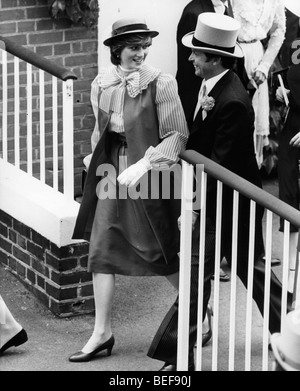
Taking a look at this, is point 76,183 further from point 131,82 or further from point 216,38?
point 216,38

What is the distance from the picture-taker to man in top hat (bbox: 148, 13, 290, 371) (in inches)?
268

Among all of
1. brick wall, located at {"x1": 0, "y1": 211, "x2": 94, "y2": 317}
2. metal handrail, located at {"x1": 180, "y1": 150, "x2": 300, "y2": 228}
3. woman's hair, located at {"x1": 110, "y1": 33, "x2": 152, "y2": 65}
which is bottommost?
brick wall, located at {"x1": 0, "y1": 211, "x2": 94, "y2": 317}

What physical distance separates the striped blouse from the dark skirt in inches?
7.0

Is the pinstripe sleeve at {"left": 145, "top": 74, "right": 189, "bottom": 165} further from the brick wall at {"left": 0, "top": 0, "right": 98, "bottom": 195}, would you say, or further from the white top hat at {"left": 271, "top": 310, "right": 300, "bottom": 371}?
the white top hat at {"left": 271, "top": 310, "right": 300, "bottom": 371}

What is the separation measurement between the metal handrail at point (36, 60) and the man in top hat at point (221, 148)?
2.96 feet

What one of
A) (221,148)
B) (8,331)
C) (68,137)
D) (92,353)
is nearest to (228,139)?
(221,148)

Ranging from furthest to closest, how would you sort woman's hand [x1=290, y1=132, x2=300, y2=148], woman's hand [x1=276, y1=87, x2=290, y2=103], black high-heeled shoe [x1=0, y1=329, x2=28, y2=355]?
woman's hand [x1=276, y1=87, x2=290, y2=103]
woman's hand [x1=290, y1=132, x2=300, y2=148]
black high-heeled shoe [x1=0, y1=329, x2=28, y2=355]

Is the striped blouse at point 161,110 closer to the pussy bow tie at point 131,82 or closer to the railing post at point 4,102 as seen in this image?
the pussy bow tie at point 131,82

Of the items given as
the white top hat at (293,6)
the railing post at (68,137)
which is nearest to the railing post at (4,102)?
the railing post at (68,137)

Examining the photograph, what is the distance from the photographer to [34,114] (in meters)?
9.03

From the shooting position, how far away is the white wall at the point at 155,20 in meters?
9.19

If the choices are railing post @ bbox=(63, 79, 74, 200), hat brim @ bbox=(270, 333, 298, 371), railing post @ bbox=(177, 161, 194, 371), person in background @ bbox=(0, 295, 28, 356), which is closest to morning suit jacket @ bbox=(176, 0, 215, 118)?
railing post @ bbox=(63, 79, 74, 200)

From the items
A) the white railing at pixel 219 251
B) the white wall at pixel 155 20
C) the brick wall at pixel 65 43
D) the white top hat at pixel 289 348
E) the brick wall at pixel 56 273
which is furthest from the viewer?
the white wall at pixel 155 20

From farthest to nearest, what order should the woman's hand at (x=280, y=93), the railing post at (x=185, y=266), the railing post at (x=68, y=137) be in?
the woman's hand at (x=280, y=93) < the railing post at (x=68, y=137) < the railing post at (x=185, y=266)
